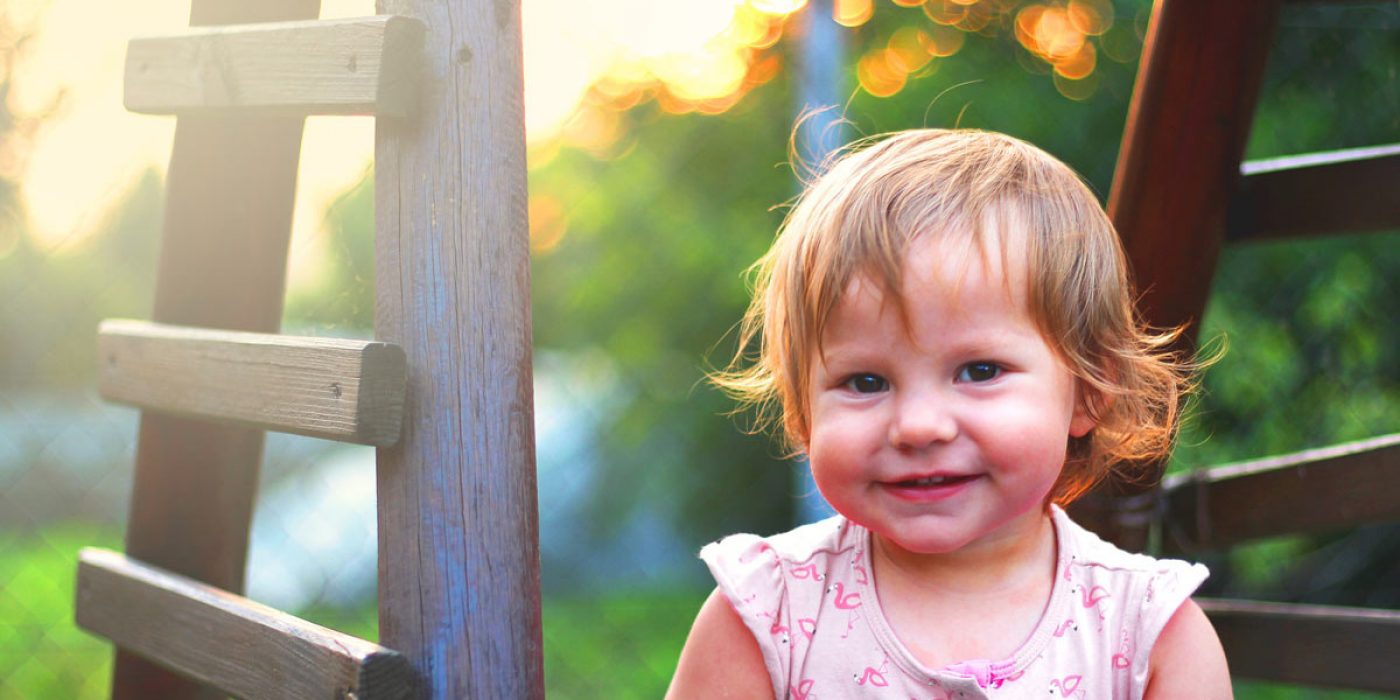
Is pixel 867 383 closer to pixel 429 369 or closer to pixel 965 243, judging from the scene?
pixel 965 243

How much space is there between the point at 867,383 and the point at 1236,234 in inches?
37.4

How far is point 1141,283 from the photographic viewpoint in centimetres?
192

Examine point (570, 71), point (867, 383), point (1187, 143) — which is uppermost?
point (570, 71)

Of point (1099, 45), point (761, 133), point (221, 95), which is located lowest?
point (221, 95)

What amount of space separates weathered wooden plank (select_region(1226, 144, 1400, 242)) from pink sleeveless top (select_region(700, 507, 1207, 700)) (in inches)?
29.3

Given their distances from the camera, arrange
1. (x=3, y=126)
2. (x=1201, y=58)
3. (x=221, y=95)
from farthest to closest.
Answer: (x=3, y=126) → (x=1201, y=58) → (x=221, y=95)

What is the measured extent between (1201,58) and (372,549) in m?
2.81

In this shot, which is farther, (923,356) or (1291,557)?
(1291,557)

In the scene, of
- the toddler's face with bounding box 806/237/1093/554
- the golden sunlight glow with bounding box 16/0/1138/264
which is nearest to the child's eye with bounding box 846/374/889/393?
the toddler's face with bounding box 806/237/1093/554

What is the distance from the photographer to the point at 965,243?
131 cm

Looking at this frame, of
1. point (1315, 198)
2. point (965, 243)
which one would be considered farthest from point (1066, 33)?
point (965, 243)

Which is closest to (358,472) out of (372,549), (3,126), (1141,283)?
(372,549)

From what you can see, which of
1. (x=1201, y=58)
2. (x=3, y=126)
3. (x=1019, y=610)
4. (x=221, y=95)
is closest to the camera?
(x=1019, y=610)

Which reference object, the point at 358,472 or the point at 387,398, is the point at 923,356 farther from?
the point at 358,472
